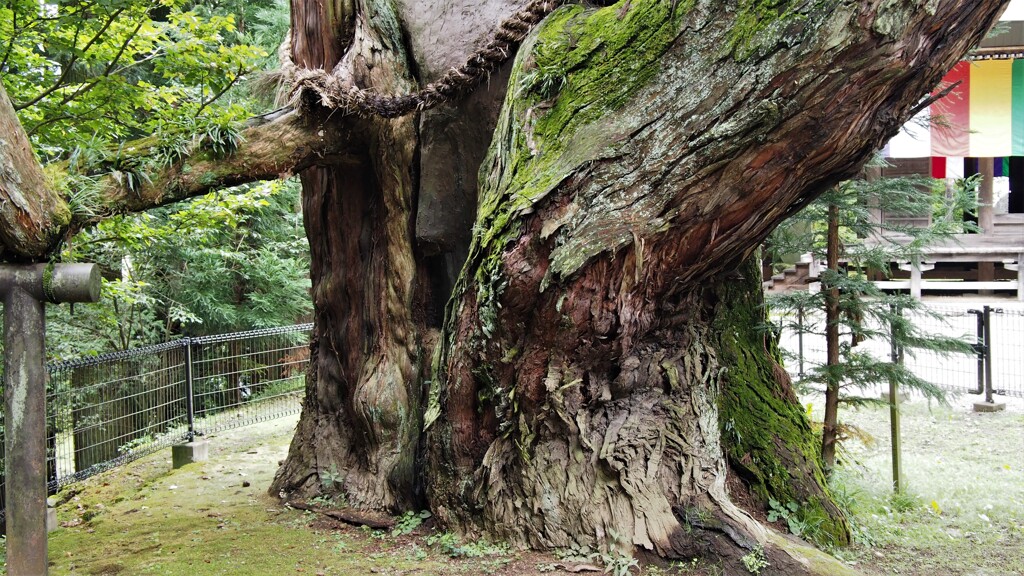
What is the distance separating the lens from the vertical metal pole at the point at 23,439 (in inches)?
156

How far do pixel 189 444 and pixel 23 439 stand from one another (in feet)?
14.9

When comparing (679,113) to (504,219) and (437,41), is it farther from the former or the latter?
(437,41)

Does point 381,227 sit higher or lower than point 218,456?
higher

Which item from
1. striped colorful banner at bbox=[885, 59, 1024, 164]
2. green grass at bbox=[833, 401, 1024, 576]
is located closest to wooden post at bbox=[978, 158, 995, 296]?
striped colorful banner at bbox=[885, 59, 1024, 164]

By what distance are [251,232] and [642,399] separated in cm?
915

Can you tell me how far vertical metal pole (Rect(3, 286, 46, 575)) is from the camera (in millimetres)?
3971

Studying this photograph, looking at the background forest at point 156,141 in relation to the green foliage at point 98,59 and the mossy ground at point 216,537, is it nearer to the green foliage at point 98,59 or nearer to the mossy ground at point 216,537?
the green foliage at point 98,59

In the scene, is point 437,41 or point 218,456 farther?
point 218,456

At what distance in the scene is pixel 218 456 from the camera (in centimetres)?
859

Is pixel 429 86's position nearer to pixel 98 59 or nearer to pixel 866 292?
pixel 98 59

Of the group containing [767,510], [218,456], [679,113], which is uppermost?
[679,113]

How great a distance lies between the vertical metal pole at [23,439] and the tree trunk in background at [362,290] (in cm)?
214

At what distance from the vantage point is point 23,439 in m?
3.99

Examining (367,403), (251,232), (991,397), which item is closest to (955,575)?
(367,403)
